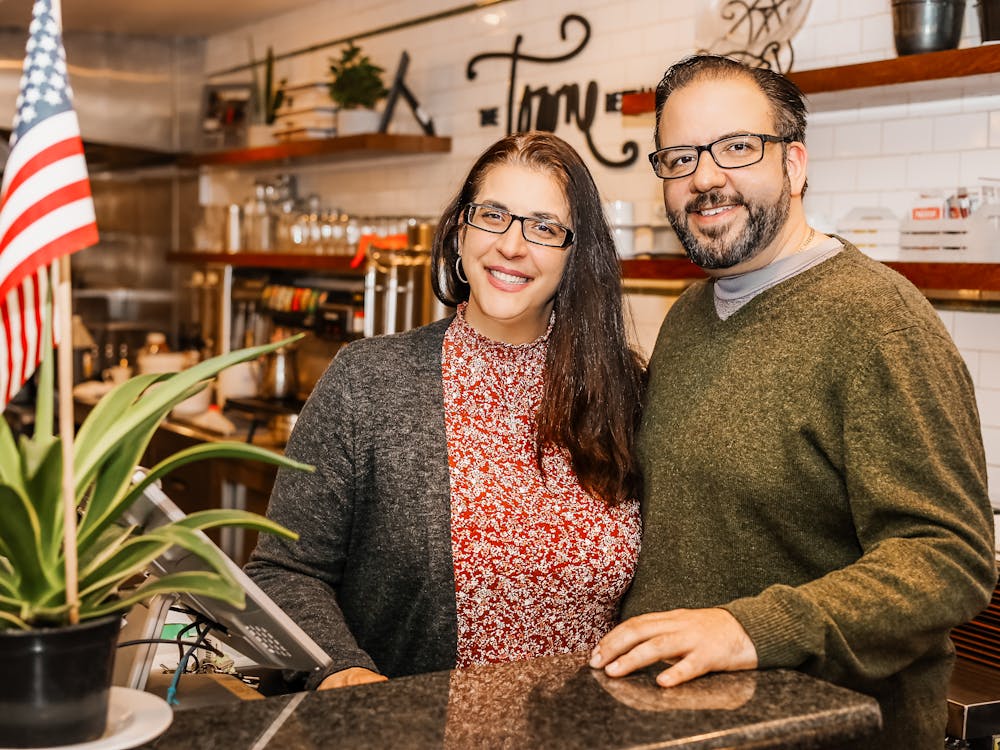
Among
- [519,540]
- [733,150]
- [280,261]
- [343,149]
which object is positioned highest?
[343,149]

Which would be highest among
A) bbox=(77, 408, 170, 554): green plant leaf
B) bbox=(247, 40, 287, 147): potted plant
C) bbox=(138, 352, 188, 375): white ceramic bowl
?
bbox=(247, 40, 287, 147): potted plant

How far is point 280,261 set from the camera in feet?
19.1

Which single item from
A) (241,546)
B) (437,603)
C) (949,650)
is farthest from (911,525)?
(241,546)

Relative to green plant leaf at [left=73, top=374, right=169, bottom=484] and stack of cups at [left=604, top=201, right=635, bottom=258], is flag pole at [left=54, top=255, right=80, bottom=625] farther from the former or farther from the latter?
stack of cups at [left=604, top=201, right=635, bottom=258]

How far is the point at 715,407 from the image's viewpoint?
2004 mm

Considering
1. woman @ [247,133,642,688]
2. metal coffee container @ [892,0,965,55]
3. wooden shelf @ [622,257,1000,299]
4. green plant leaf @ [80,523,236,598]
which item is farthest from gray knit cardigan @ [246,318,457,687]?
metal coffee container @ [892,0,965,55]

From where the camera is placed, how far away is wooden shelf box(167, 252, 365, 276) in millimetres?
5410

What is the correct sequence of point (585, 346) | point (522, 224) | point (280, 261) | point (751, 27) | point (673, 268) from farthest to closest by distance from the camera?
1. point (280, 261)
2. point (673, 268)
3. point (751, 27)
4. point (585, 346)
5. point (522, 224)

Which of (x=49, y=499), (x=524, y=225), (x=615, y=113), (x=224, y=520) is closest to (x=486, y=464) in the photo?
(x=524, y=225)

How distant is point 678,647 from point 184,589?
0.61 m

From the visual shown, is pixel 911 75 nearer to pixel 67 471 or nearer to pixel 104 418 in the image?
pixel 104 418

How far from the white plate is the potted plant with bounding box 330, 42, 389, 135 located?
4.63 meters

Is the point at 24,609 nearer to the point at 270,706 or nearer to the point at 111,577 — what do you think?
the point at 111,577

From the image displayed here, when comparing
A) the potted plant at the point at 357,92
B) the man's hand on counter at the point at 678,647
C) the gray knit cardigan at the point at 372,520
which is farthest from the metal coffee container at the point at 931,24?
the potted plant at the point at 357,92
